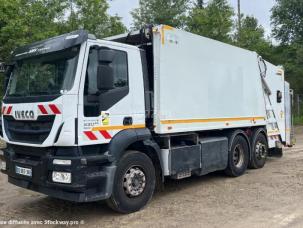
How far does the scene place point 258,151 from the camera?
32.5 feet

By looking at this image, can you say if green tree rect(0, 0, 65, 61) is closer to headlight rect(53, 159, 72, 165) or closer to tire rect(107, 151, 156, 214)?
tire rect(107, 151, 156, 214)

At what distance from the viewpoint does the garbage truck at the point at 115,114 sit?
5.39m

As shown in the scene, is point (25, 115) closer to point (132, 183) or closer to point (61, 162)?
point (61, 162)

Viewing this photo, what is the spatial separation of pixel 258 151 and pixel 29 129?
20.7 ft

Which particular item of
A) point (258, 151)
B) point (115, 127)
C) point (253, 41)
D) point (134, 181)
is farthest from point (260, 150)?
point (253, 41)

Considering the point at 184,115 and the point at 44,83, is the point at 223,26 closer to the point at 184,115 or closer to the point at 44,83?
the point at 184,115

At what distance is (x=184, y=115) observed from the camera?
7.06 m

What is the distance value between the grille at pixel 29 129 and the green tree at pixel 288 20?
80.5 feet

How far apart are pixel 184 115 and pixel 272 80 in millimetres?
4617

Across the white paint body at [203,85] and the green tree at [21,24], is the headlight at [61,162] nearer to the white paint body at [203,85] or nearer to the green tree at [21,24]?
the white paint body at [203,85]

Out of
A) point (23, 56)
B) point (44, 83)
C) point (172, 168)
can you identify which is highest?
point (23, 56)

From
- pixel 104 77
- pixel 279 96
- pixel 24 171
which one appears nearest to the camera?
pixel 104 77

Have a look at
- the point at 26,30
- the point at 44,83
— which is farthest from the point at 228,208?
the point at 26,30

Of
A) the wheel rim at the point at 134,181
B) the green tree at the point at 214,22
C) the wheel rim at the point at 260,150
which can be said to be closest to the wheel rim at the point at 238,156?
the wheel rim at the point at 260,150
